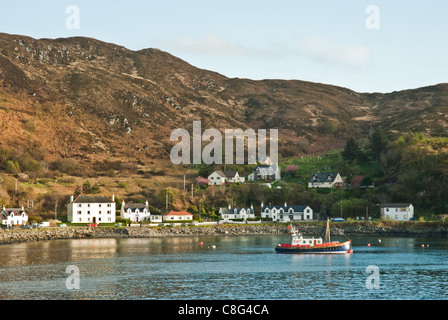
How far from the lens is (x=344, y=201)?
140375 millimetres

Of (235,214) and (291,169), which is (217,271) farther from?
(291,169)

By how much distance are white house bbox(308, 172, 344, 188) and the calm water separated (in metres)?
53.1

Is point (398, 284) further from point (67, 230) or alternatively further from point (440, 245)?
point (67, 230)

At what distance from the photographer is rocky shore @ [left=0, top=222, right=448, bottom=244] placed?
119375mm

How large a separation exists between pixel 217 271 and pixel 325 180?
310ft

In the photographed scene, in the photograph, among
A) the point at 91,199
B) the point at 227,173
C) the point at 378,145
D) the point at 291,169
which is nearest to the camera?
the point at 91,199

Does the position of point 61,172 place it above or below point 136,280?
above

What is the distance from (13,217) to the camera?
414 feet

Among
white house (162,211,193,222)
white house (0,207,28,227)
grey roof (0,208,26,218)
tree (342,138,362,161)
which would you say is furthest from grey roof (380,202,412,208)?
grey roof (0,208,26,218)

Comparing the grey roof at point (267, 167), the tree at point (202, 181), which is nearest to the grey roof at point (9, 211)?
the tree at point (202, 181)

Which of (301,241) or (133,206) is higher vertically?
(133,206)

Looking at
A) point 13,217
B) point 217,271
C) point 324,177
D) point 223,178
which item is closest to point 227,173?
point 223,178
